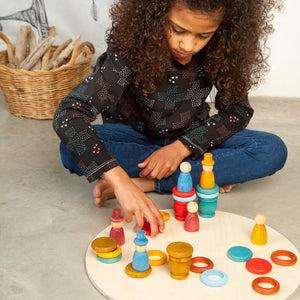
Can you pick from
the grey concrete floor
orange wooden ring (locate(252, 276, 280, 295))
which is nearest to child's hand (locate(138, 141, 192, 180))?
the grey concrete floor

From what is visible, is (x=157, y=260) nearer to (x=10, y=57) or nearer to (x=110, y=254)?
(x=110, y=254)

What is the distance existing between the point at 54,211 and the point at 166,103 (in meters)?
0.46

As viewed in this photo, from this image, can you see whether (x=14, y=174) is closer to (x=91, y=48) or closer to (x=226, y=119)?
(x=226, y=119)

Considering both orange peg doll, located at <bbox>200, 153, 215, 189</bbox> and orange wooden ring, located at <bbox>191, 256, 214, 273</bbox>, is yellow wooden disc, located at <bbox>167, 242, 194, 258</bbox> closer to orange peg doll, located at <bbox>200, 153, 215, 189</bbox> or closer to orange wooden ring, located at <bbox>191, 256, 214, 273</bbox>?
orange wooden ring, located at <bbox>191, 256, 214, 273</bbox>

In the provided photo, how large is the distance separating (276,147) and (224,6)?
1.65 ft

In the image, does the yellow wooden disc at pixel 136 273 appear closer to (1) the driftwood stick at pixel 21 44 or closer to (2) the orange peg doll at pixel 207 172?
(2) the orange peg doll at pixel 207 172

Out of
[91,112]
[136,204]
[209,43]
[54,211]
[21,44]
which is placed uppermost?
[209,43]

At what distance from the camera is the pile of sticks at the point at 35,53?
2275 millimetres

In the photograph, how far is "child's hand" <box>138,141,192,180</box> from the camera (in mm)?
1410

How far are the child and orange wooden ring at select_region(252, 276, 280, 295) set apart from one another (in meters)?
0.26

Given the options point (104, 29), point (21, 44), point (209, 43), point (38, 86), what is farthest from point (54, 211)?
point (104, 29)

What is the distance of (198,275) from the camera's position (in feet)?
3.54

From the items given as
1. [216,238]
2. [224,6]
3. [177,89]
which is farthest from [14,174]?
[224,6]

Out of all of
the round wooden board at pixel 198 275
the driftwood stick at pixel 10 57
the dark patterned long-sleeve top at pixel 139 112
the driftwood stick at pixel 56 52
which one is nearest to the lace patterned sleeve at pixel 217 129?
the dark patterned long-sleeve top at pixel 139 112
